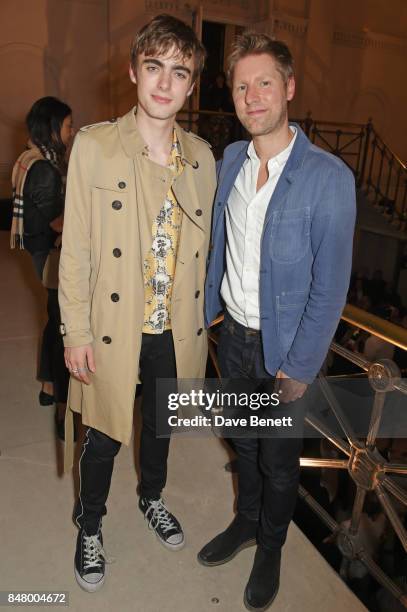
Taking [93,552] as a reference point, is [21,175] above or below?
above

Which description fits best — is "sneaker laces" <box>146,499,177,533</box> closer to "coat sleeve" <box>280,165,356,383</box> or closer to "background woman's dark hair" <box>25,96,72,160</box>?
"coat sleeve" <box>280,165,356,383</box>

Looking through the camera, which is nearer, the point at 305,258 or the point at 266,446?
the point at 305,258

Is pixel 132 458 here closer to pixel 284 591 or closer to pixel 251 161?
pixel 284 591

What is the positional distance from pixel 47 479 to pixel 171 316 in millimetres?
1188

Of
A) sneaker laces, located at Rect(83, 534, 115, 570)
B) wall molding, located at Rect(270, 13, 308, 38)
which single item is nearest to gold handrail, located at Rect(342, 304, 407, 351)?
sneaker laces, located at Rect(83, 534, 115, 570)

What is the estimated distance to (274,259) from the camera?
1.55m

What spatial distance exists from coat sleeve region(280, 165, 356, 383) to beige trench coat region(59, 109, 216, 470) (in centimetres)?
45

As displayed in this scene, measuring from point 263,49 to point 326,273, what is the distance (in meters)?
0.75

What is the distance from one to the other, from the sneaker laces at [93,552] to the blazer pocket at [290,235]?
4.29ft

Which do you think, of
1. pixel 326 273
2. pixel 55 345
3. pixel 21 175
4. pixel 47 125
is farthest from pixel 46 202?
pixel 326 273

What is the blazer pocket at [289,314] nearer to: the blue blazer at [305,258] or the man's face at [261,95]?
the blue blazer at [305,258]

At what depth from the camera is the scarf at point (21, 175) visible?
8.25 feet

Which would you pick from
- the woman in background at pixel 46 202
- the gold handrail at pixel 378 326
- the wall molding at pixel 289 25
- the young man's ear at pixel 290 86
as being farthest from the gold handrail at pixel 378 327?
the wall molding at pixel 289 25

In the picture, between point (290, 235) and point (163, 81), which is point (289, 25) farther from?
point (290, 235)
